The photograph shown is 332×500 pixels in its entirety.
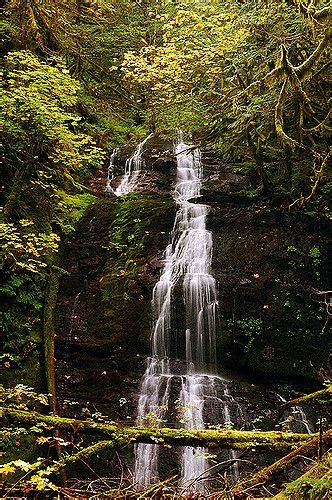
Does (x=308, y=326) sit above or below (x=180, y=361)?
above

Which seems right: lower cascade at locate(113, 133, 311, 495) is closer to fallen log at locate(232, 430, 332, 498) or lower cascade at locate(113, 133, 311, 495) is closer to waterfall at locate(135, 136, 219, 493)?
waterfall at locate(135, 136, 219, 493)

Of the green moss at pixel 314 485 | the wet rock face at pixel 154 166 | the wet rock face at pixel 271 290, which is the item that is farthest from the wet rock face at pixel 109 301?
the green moss at pixel 314 485

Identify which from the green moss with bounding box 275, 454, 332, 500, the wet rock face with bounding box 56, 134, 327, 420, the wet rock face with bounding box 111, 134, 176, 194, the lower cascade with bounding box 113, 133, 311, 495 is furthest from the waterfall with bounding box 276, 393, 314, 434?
the wet rock face with bounding box 111, 134, 176, 194

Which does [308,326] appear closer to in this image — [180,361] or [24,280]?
[180,361]

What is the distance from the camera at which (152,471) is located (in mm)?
6465

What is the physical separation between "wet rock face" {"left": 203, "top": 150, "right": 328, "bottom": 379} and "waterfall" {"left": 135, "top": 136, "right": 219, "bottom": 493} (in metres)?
0.24

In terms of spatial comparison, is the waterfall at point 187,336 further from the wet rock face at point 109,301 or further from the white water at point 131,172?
the white water at point 131,172

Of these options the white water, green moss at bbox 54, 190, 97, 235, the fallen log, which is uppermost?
the white water

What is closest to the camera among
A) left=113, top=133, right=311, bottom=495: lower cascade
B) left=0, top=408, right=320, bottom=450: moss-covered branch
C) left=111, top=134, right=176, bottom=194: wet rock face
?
left=0, top=408, right=320, bottom=450: moss-covered branch

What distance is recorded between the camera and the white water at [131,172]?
12452 millimetres

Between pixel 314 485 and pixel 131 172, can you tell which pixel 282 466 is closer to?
pixel 314 485

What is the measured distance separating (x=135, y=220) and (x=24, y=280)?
308 centimetres

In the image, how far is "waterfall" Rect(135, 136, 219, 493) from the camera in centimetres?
656

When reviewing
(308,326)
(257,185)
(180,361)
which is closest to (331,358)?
(308,326)
